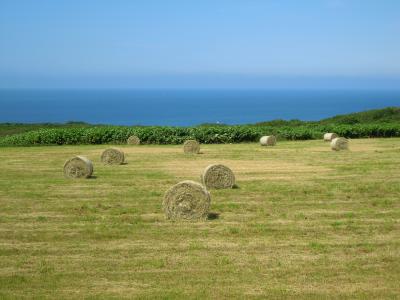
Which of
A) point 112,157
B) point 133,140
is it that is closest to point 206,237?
point 112,157

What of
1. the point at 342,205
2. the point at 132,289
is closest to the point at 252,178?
the point at 342,205

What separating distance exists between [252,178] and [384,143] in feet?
62.3

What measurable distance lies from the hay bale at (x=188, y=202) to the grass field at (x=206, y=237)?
40cm

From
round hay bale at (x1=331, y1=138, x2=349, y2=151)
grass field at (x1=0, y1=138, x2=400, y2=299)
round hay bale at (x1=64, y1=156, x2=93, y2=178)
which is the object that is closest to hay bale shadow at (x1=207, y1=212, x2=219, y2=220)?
grass field at (x1=0, y1=138, x2=400, y2=299)

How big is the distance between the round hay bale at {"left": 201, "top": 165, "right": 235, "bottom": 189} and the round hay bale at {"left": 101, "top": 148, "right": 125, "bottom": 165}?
8.23m

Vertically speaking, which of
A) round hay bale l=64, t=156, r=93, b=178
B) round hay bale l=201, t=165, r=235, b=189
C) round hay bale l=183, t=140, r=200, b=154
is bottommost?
round hay bale l=201, t=165, r=235, b=189

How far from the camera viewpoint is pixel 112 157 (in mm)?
29516

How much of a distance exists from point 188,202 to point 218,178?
5.32 m

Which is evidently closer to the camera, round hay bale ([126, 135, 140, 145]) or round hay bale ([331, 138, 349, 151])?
round hay bale ([331, 138, 349, 151])

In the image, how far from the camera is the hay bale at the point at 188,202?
17.0 m

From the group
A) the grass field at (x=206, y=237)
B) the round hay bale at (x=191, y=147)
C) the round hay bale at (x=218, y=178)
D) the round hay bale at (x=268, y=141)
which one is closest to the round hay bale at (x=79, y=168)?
the grass field at (x=206, y=237)

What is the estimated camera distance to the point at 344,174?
25719 millimetres

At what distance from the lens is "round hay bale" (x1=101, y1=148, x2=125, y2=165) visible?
96.4 feet

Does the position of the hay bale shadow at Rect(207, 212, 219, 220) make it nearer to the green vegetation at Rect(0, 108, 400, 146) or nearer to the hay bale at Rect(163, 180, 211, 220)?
the hay bale at Rect(163, 180, 211, 220)
